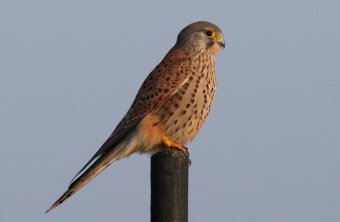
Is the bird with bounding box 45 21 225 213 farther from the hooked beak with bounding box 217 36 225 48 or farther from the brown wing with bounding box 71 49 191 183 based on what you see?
the hooked beak with bounding box 217 36 225 48

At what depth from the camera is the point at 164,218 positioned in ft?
14.5

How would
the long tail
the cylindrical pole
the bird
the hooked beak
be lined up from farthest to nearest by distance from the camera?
the hooked beak → the bird → the long tail → the cylindrical pole

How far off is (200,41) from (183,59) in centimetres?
41

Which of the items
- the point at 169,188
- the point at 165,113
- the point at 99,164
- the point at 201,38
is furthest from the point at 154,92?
the point at 169,188

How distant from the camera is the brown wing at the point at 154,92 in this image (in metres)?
6.56

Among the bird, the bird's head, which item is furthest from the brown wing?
the bird's head

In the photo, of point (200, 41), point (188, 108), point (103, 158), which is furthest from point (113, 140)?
point (200, 41)

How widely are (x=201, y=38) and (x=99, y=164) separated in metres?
1.64

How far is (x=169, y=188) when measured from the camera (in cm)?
450

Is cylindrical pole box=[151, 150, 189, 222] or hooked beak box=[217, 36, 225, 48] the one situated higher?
hooked beak box=[217, 36, 225, 48]

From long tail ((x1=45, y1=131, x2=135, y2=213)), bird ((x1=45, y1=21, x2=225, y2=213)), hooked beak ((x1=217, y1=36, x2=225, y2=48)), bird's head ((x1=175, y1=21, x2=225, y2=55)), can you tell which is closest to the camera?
Result: long tail ((x1=45, y1=131, x2=135, y2=213))

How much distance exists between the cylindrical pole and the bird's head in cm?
261

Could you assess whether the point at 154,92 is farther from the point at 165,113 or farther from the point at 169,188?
the point at 169,188

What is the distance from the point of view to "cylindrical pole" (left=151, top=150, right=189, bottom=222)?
445 centimetres
